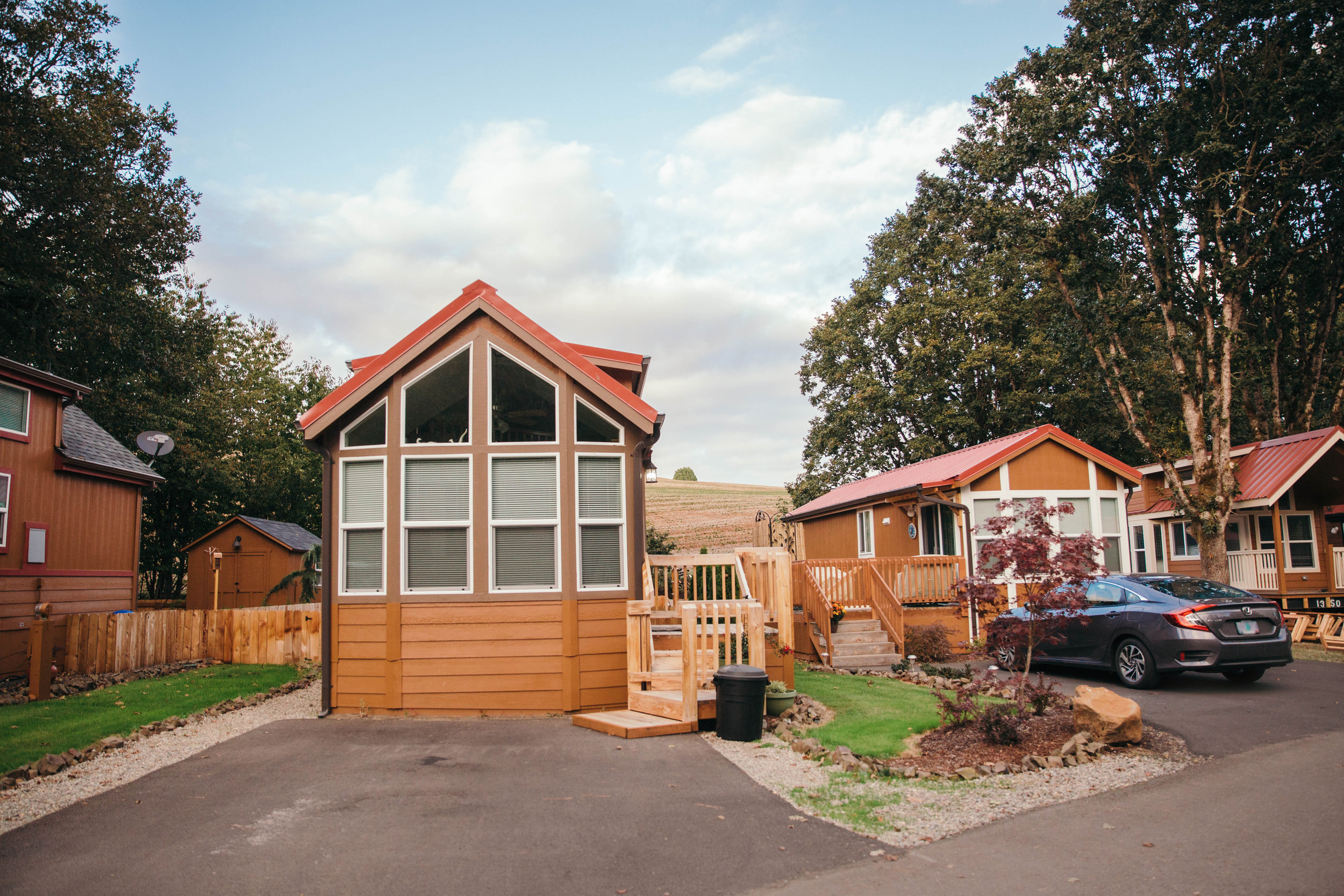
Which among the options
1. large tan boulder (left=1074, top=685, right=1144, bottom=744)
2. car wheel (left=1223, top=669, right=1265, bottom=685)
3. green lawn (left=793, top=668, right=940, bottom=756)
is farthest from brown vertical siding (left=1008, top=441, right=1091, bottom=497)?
large tan boulder (left=1074, top=685, right=1144, bottom=744)

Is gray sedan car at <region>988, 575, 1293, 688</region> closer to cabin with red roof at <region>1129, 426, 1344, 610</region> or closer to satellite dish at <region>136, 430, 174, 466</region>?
cabin with red roof at <region>1129, 426, 1344, 610</region>

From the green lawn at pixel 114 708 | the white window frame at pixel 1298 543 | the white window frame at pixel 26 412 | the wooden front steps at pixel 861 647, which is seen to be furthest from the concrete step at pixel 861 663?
the white window frame at pixel 26 412

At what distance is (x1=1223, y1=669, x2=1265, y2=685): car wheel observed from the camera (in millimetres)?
12180

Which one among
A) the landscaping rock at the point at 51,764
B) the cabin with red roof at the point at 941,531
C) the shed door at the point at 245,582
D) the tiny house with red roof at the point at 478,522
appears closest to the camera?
the landscaping rock at the point at 51,764

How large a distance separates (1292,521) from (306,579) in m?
26.4

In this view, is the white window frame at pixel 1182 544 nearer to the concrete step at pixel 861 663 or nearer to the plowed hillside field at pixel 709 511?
the concrete step at pixel 861 663

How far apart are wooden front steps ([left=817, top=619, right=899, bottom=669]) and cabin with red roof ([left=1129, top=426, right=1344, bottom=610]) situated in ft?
33.2

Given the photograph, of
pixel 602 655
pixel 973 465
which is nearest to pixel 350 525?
pixel 602 655

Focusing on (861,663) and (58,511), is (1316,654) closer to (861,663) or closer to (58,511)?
(861,663)

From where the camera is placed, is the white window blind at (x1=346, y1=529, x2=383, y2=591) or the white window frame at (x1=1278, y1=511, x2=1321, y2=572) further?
the white window frame at (x1=1278, y1=511, x2=1321, y2=572)

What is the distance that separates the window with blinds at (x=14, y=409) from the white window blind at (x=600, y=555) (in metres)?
11.5

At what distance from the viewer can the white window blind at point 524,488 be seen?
35.2 feet

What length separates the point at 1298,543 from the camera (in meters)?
21.1

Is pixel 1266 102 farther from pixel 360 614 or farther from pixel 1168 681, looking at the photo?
pixel 360 614
